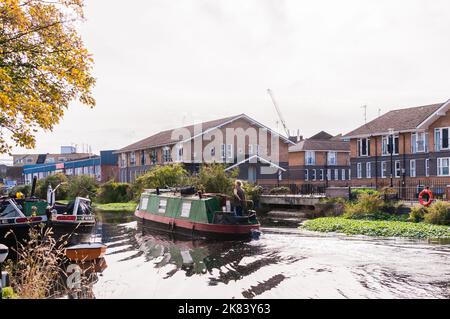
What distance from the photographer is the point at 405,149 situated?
44500mm

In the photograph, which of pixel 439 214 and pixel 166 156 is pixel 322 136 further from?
pixel 439 214

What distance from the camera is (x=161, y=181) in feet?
131

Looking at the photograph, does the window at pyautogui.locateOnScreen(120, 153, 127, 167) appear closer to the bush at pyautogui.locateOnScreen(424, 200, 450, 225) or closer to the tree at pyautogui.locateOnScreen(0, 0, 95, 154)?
the bush at pyautogui.locateOnScreen(424, 200, 450, 225)

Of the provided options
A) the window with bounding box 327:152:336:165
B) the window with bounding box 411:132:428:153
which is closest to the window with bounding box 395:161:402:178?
the window with bounding box 411:132:428:153

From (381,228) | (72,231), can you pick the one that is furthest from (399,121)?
(72,231)

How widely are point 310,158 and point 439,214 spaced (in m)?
39.8

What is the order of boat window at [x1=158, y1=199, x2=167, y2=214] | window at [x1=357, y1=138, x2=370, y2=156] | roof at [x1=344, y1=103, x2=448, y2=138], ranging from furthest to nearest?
window at [x1=357, y1=138, x2=370, y2=156], roof at [x1=344, y1=103, x2=448, y2=138], boat window at [x1=158, y1=199, x2=167, y2=214]

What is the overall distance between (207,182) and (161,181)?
25.5 feet

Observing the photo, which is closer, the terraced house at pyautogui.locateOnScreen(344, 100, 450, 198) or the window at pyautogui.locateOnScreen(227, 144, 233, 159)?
the terraced house at pyautogui.locateOnScreen(344, 100, 450, 198)

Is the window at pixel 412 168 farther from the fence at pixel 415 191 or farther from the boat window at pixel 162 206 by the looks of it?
the boat window at pixel 162 206

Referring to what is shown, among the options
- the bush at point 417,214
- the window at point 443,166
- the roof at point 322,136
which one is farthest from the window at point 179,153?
the roof at point 322,136

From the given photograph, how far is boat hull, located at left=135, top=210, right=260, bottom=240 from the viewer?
74.2 ft

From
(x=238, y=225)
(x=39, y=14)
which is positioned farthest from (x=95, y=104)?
(x=238, y=225)
